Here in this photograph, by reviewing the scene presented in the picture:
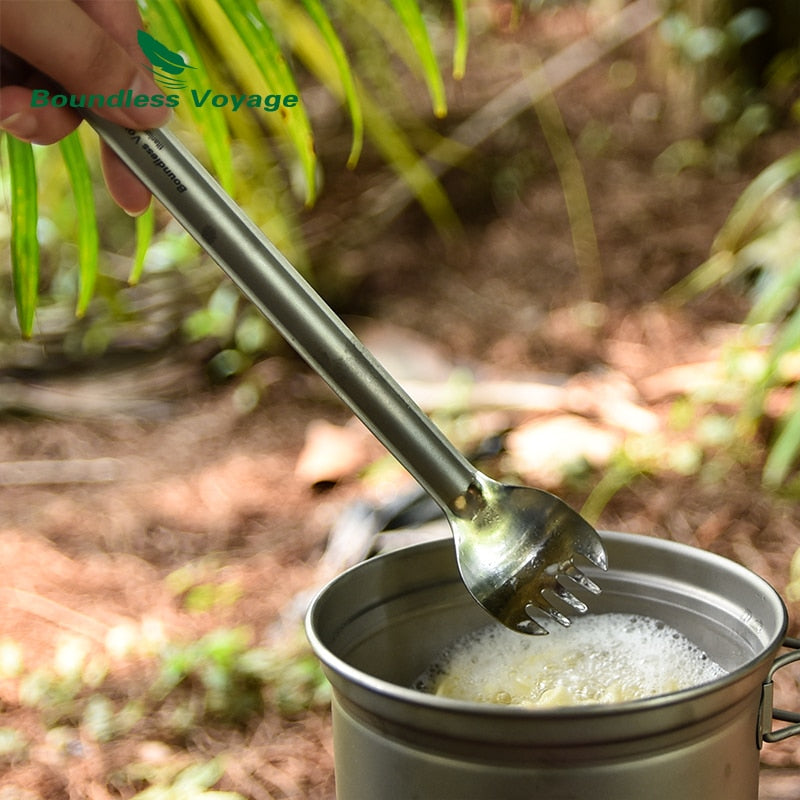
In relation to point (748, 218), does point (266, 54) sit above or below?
above

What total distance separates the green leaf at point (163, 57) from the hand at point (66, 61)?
1.12 ft

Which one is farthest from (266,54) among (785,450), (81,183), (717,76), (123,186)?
(717,76)

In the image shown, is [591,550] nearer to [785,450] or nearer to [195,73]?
[195,73]

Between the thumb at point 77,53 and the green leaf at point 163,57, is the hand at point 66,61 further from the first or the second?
the green leaf at point 163,57

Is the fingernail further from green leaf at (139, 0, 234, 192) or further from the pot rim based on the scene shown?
the pot rim

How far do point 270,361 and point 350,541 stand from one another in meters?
1.35

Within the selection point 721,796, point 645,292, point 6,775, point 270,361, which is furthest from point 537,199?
point 721,796

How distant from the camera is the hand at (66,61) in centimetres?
85

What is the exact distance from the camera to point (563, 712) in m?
0.79

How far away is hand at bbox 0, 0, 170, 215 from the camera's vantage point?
852 mm

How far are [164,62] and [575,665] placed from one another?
1.02 m

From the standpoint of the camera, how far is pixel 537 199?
400 cm

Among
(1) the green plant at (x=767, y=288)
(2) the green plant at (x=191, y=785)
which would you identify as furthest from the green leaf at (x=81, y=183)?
(1) the green plant at (x=767, y=288)

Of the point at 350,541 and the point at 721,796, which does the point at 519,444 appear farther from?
the point at 721,796
